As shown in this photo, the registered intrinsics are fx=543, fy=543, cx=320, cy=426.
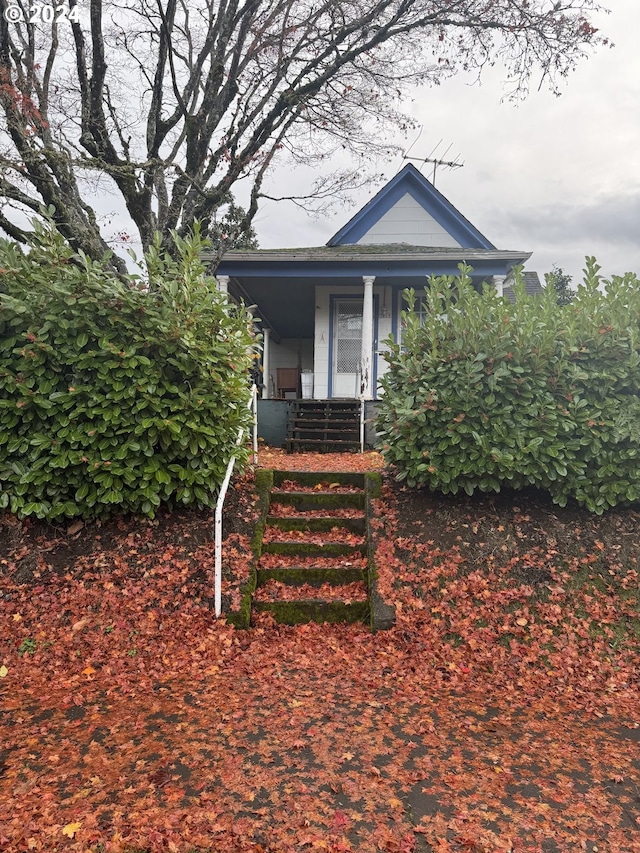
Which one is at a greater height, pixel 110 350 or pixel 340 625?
pixel 110 350

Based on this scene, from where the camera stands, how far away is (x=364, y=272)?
39.2 ft

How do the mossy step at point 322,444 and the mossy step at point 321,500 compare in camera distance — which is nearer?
the mossy step at point 321,500

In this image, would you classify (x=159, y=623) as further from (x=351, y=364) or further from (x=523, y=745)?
(x=351, y=364)

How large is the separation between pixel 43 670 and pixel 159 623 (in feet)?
2.97

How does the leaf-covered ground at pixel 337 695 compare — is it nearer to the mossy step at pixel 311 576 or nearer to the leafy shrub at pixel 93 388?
the mossy step at pixel 311 576

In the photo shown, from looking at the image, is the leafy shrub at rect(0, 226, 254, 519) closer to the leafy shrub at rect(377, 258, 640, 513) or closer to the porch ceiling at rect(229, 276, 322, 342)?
the leafy shrub at rect(377, 258, 640, 513)

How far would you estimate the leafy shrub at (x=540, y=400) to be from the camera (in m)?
5.22

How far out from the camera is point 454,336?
5.73m

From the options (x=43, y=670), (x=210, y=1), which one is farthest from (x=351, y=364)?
(x=43, y=670)

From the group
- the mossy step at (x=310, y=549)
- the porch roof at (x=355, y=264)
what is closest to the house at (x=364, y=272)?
the porch roof at (x=355, y=264)

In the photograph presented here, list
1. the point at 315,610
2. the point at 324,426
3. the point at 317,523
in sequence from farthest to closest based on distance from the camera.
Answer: the point at 324,426
the point at 317,523
the point at 315,610

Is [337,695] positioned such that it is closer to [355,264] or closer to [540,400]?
[540,400]

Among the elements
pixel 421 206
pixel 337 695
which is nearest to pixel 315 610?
pixel 337 695

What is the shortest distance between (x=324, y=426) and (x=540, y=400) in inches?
228
